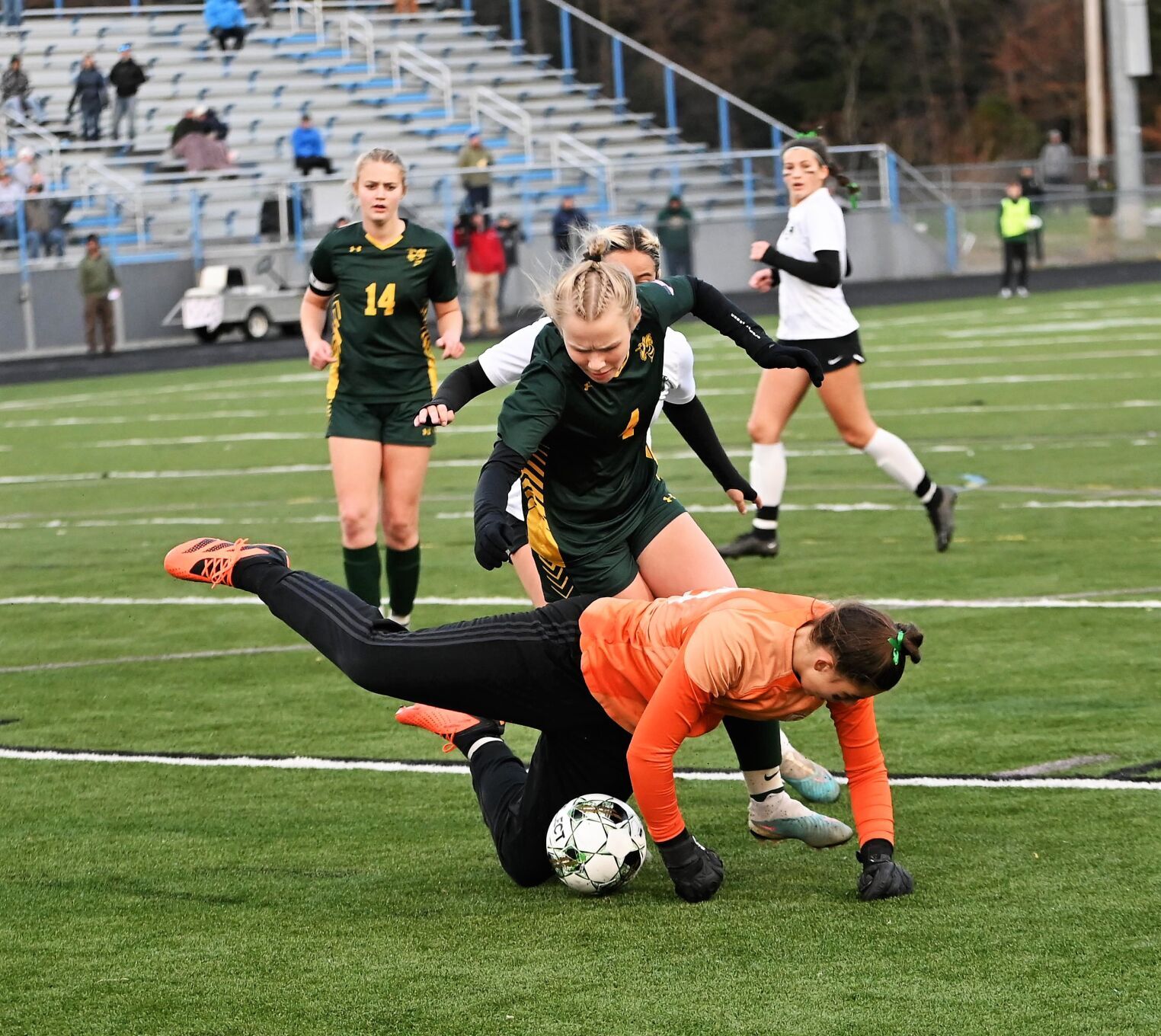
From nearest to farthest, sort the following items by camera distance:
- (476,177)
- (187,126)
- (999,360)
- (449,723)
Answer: (449,723) < (999,360) < (476,177) < (187,126)

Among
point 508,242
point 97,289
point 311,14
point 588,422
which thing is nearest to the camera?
point 588,422

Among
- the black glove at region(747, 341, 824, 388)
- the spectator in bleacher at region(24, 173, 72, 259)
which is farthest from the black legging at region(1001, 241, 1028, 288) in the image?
the black glove at region(747, 341, 824, 388)

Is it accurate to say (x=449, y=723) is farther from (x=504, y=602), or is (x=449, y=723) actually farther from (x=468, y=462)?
(x=468, y=462)

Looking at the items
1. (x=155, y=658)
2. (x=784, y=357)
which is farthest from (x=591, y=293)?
(x=155, y=658)

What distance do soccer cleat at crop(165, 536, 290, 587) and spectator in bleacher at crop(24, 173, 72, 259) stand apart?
2513cm

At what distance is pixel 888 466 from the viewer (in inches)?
405

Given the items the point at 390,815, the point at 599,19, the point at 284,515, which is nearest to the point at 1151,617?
the point at 390,815

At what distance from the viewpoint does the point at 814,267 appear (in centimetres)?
980

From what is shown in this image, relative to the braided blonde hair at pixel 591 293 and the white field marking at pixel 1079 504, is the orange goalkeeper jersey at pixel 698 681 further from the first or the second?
the white field marking at pixel 1079 504

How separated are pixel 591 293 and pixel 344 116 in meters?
33.5

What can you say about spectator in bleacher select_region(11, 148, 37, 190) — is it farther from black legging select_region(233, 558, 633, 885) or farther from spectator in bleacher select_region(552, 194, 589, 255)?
black legging select_region(233, 558, 633, 885)

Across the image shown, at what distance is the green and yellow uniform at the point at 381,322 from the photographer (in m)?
8.09

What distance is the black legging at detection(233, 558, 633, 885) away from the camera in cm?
503

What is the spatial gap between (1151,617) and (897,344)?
15.2 metres
